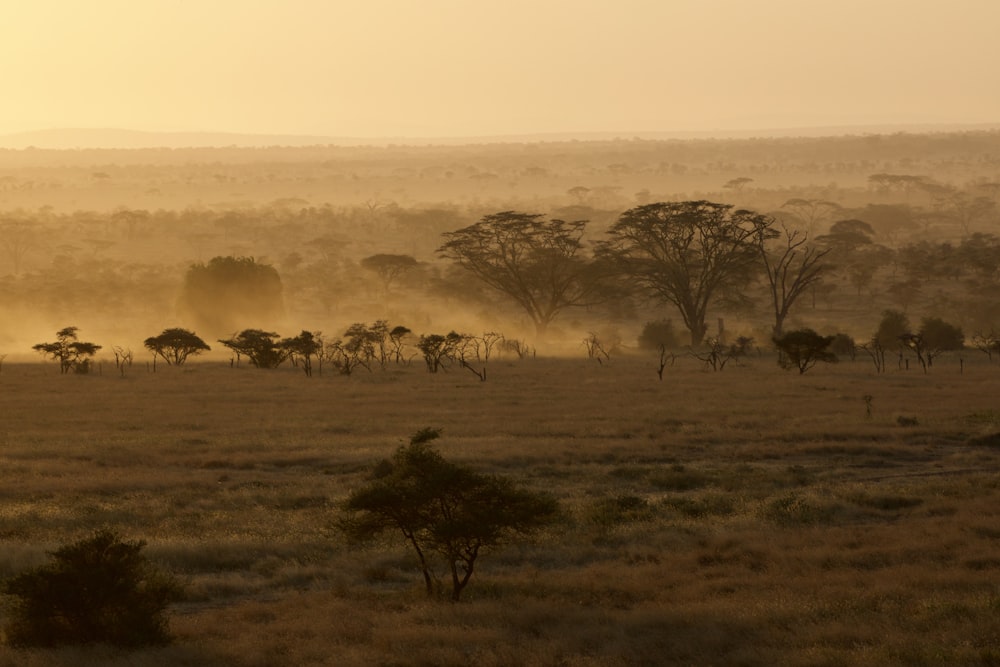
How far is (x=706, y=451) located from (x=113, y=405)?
2084 cm

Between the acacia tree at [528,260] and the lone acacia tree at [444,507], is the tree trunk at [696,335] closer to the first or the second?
the acacia tree at [528,260]

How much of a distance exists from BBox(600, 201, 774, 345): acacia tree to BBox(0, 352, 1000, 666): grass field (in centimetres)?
2745

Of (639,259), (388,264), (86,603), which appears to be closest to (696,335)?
(639,259)

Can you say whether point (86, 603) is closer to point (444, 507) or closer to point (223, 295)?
point (444, 507)

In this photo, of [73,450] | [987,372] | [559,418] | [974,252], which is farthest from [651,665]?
[974,252]

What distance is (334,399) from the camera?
38.3 meters

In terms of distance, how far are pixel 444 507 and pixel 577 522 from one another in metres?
4.75

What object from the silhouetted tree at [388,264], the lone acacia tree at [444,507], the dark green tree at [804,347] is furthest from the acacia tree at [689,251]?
the lone acacia tree at [444,507]

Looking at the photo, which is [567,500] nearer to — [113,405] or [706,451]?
[706,451]

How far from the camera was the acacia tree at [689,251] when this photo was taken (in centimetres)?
6556

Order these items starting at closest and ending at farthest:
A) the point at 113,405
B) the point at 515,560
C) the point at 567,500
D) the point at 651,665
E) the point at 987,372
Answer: the point at 651,665
the point at 515,560
the point at 567,500
the point at 113,405
the point at 987,372

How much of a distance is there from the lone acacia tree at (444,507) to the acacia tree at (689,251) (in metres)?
52.1

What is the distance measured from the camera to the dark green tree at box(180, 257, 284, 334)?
7712cm

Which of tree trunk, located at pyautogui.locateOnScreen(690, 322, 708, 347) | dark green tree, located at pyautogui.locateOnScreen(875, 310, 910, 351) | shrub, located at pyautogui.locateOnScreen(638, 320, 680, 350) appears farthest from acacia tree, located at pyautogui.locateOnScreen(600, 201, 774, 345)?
dark green tree, located at pyautogui.locateOnScreen(875, 310, 910, 351)
